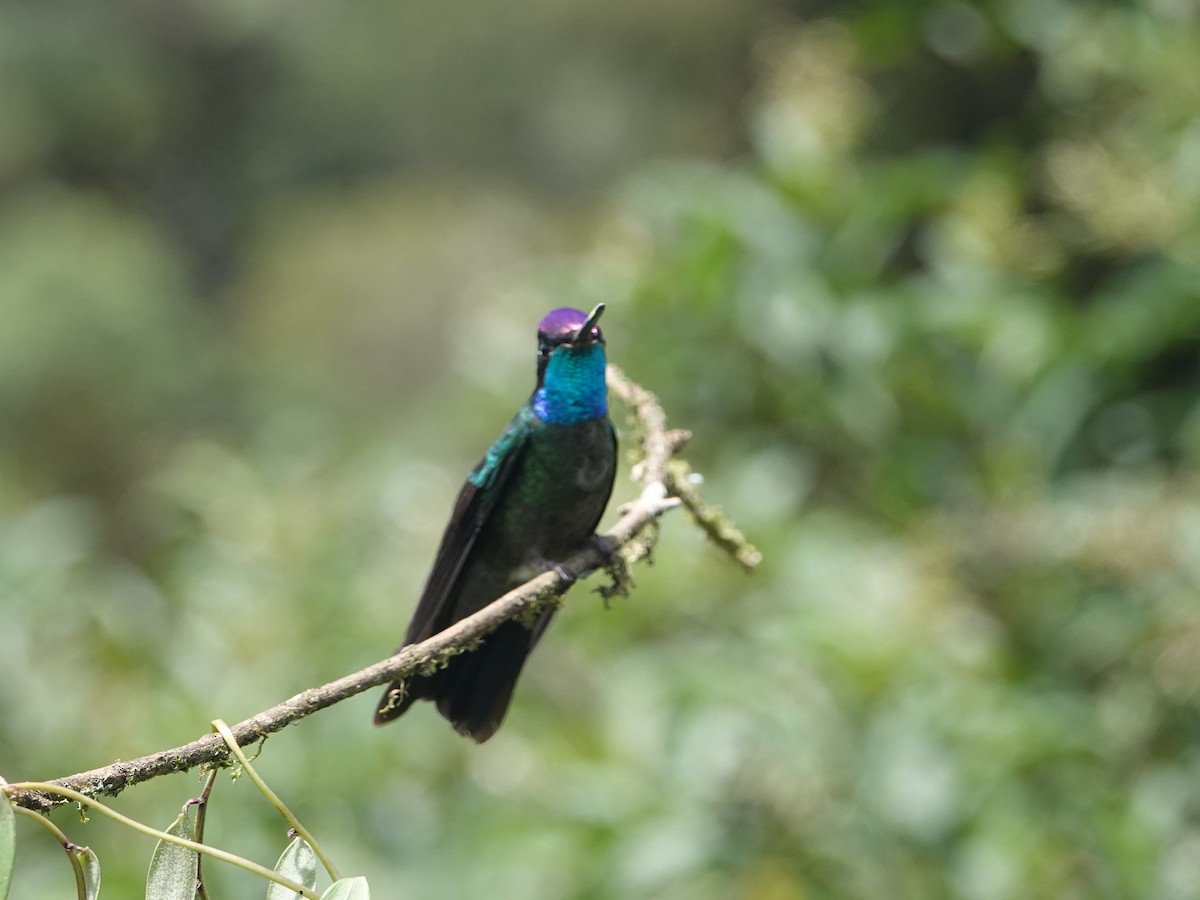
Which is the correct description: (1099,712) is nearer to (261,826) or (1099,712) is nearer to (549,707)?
(549,707)

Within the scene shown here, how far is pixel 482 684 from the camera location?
249cm

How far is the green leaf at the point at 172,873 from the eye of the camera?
1505 millimetres

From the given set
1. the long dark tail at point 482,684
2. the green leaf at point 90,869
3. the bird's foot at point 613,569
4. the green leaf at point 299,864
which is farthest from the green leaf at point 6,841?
the bird's foot at point 613,569

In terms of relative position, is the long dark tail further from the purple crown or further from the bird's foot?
the purple crown

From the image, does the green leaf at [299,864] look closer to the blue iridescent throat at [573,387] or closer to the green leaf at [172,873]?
the green leaf at [172,873]

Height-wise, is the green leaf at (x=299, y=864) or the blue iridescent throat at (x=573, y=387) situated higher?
the blue iridescent throat at (x=573, y=387)

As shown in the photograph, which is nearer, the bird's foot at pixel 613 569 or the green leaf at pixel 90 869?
the green leaf at pixel 90 869

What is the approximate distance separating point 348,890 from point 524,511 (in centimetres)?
130

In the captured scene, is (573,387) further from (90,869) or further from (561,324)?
(90,869)

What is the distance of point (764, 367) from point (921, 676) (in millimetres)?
1515

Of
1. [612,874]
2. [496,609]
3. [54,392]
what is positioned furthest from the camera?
[54,392]

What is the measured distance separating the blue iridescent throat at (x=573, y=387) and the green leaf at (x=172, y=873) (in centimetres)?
129

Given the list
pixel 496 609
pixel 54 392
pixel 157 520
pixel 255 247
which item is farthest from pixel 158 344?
pixel 496 609

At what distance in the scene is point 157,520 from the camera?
10.2m
